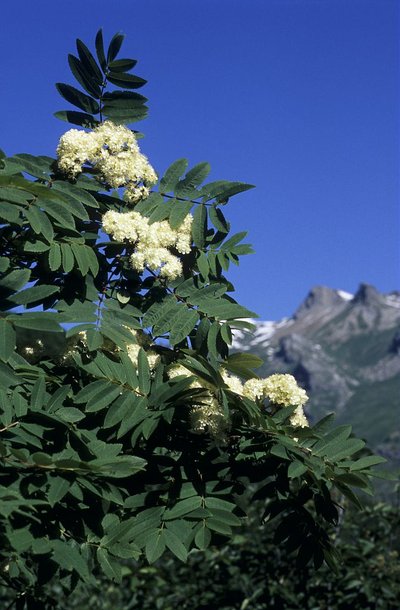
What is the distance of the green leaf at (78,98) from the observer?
183 inches

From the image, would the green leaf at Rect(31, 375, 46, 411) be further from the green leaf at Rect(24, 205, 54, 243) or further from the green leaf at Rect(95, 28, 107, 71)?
the green leaf at Rect(95, 28, 107, 71)

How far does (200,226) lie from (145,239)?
1.40ft

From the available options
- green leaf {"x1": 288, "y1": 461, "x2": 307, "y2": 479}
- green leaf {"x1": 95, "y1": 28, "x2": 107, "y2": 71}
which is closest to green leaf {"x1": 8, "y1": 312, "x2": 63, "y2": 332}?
green leaf {"x1": 288, "y1": 461, "x2": 307, "y2": 479}

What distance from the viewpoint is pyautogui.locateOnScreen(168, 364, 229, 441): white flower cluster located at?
372 cm

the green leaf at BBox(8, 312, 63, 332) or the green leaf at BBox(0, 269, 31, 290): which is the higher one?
the green leaf at BBox(0, 269, 31, 290)

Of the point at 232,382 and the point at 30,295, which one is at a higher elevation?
the point at 30,295

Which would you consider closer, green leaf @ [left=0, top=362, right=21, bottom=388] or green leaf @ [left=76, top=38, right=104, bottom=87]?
green leaf @ [left=0, top=362, right=21, bottom=388]

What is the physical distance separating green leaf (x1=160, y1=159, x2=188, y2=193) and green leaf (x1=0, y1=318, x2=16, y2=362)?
4.46 feet

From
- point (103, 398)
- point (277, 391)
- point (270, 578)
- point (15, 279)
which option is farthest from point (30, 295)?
point (270, 578)

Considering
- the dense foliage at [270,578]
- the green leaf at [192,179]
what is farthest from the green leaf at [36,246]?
the dense foliage at [270,578]

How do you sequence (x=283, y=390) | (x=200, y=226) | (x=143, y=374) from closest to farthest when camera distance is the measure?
(x=143, y=374)
(x=283, y=390)
(x=200, y=226)

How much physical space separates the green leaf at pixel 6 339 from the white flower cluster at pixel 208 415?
783mm

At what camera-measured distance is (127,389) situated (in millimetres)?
3717

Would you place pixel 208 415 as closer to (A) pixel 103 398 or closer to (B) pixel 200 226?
(A) pixel 103 398
